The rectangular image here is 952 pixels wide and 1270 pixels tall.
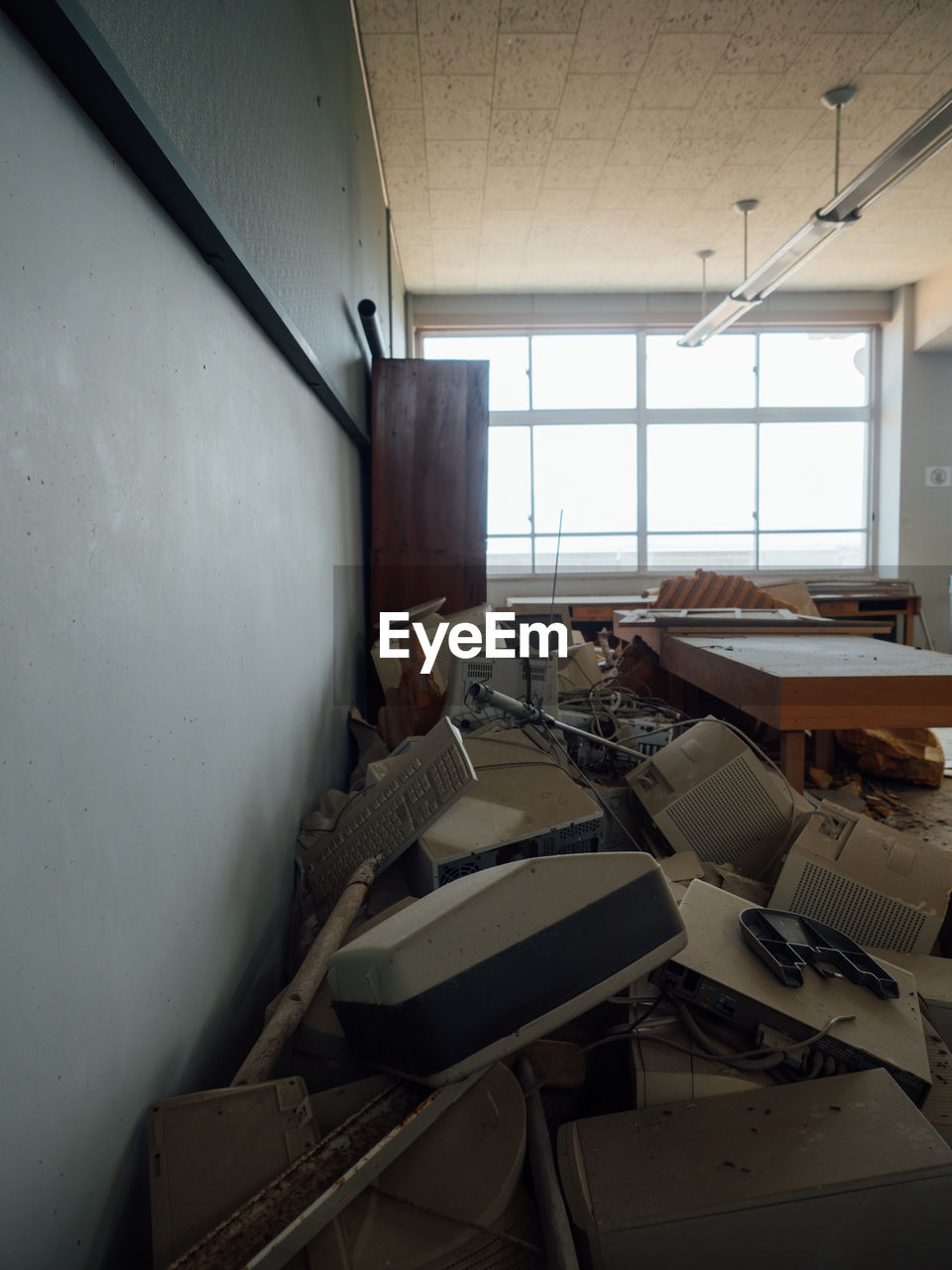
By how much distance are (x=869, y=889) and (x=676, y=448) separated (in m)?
5.97

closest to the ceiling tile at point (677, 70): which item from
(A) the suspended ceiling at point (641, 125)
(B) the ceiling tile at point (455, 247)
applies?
(A) the suspended ceiling at point (641, 125)

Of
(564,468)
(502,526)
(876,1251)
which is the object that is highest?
(564,468)

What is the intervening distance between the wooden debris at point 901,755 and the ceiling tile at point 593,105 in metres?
3.32

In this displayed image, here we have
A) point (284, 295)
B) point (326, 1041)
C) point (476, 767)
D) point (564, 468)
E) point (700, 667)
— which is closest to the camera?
point (326, 1041)

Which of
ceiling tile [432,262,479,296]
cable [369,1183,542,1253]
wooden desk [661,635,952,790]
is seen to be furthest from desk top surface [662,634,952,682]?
ceiling tile [432,262,479,296]

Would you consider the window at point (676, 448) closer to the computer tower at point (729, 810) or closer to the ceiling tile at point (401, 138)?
the ceiling tile at point (401, 138)

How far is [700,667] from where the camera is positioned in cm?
281

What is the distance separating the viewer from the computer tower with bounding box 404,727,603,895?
4.35ft

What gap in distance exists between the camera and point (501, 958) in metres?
0.77

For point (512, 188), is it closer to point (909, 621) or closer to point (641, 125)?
point (641, 125)

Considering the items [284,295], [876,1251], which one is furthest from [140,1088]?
[284,295]

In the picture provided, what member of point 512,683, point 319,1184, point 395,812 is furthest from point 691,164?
point 319,1184

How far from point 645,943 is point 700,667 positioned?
210cm

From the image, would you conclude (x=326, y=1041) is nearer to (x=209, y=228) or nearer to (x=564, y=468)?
(x=209, y=228)
